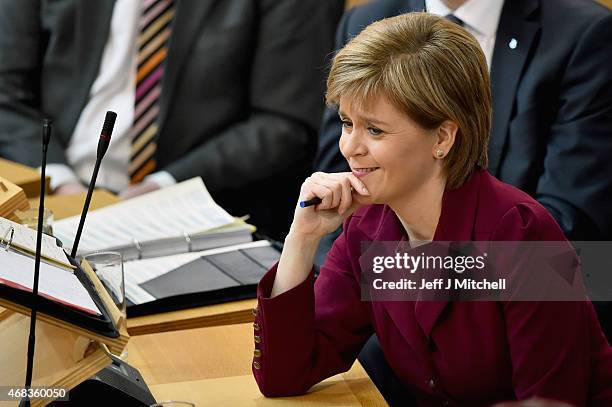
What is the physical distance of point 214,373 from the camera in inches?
65.3

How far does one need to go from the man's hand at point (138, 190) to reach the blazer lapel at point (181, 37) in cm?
28

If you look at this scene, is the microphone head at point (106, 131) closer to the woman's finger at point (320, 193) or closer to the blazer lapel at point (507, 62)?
the woman's finger at point (320, 193)

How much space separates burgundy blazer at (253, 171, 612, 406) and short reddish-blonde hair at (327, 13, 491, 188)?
10 centimetres

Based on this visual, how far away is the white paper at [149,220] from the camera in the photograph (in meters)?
2.23

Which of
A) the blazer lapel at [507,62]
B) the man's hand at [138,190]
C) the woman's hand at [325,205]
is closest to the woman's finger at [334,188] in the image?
the woman's hand at [325,205]

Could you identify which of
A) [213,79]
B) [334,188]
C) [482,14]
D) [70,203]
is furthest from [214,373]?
[213,79]

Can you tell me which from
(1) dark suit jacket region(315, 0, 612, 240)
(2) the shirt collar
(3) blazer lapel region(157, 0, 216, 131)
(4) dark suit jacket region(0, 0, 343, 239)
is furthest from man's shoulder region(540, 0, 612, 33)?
(3) blazer lapel region(157, 0, 216, 131)

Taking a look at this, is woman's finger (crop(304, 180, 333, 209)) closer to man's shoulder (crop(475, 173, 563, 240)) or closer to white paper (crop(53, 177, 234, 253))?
man's shoulder (crop(475, 173, 563, 240))

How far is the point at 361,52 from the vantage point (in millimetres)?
1577

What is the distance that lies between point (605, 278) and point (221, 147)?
145 cm

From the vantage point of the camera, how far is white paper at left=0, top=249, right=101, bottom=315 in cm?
127

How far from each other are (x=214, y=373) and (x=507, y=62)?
3.83 feet

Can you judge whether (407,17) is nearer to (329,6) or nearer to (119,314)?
(119,314)

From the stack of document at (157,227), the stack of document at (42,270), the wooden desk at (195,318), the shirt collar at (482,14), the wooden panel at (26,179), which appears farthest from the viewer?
the wooden panel at (26,179)
